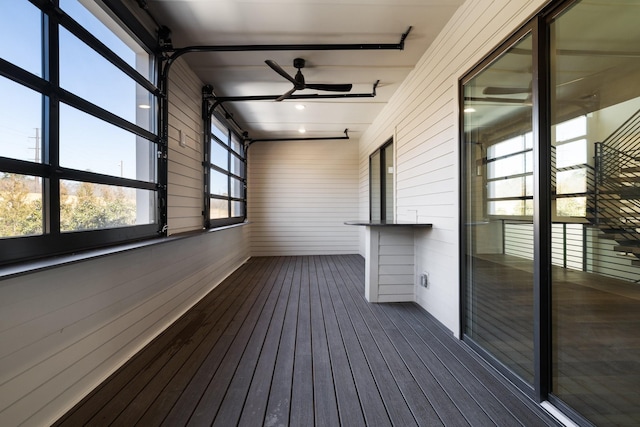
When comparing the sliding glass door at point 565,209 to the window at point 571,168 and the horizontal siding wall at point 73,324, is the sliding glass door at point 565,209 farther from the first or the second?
the horizontal siding wall at point 73,324

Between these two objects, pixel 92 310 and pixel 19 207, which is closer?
pixel 19 207

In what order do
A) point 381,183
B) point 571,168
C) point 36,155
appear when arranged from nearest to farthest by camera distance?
point 571,168 → point 36,155 → point 381,183

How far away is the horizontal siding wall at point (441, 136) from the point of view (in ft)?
6.54

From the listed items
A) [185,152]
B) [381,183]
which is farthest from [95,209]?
[381,183]

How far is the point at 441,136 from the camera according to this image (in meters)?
2.60

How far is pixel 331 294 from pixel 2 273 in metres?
2.99

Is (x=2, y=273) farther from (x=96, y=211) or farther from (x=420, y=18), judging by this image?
(x=420, y=18)

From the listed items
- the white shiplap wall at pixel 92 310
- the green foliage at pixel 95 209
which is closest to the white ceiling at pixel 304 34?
the white shiplap wall at pixel 92 310

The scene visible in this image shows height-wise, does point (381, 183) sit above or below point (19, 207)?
above

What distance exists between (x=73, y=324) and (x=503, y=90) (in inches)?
122

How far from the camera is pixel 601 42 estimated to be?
1201 millimetres

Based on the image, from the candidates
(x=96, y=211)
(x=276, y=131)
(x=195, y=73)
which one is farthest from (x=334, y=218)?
(x=96, y=211)

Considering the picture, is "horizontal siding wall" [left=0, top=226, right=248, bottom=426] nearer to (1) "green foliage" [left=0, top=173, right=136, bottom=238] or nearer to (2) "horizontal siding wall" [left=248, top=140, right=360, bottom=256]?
(1) "green foliage" [left=0, top=173, right=136, bottom=238]

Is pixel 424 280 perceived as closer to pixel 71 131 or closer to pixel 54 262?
pixel 54 262
